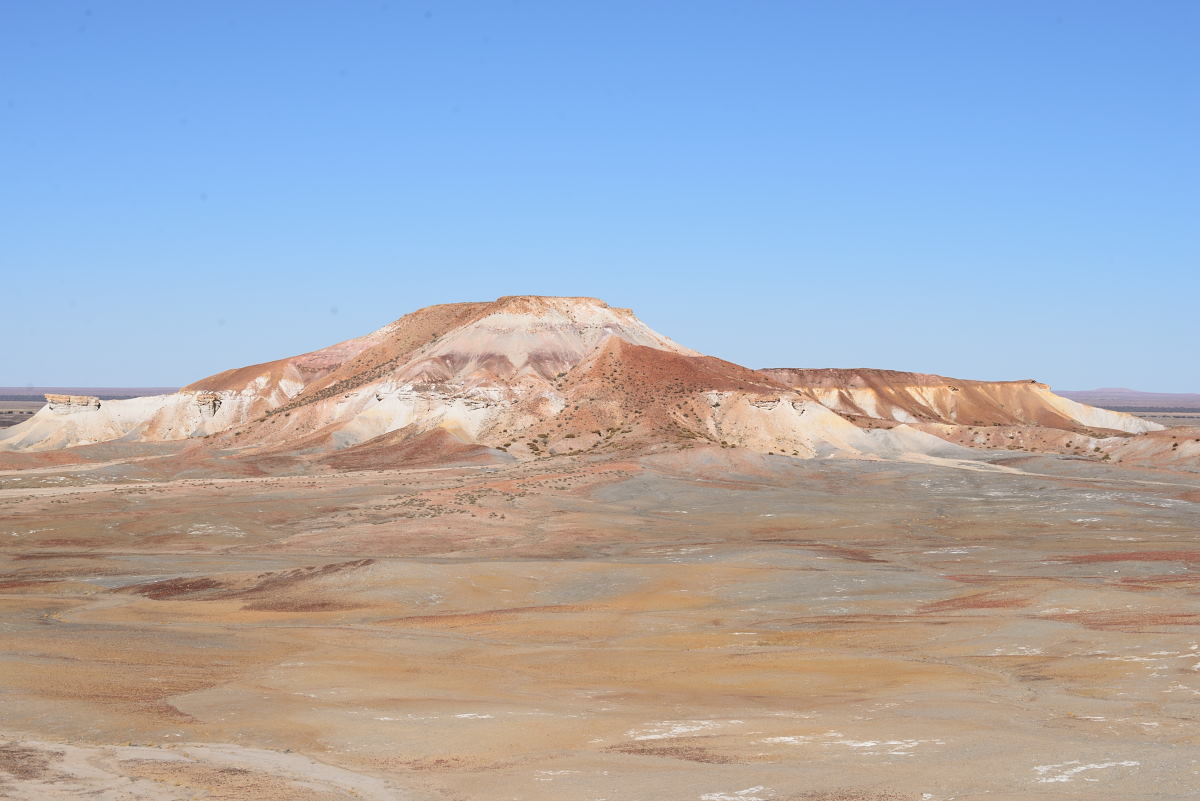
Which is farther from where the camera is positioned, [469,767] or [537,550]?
[537,550]

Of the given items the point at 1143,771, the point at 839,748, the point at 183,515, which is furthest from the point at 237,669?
→ the point at 183,515

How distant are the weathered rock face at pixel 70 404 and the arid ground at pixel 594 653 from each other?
229 feet

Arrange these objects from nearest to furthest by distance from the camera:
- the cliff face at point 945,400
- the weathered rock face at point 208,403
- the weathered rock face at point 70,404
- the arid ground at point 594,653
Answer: the arid ground at point 594,653
the weathered rock face at point 70,404
the weathered rock face at point 208,403
the cliff face at point 945,400

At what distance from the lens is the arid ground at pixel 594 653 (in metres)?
16.6

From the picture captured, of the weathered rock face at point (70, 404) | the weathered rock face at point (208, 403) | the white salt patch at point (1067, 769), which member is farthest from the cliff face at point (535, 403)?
the white salt patch at point (1067, 769)

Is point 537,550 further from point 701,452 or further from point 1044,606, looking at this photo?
point 701,452

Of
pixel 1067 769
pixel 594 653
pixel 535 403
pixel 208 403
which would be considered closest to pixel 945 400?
pixel 535 403

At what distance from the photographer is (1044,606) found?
33344 millimetres

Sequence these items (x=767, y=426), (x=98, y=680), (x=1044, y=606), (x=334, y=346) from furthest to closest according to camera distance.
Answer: (x=334, y=346), (x=767, y=426), (x=1044, y=606), (x=98, y=680)

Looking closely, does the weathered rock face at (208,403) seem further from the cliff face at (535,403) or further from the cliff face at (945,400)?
the cliff face at (945,400)

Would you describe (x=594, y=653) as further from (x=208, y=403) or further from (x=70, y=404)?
(x=70, y=404)

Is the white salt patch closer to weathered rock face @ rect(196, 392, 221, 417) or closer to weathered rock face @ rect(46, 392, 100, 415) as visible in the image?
weathered rock face @ rect(196, 392, 221, 417)

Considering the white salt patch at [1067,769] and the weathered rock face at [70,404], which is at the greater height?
the weathered rock face at [70,404]

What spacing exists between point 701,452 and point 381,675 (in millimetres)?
64644
